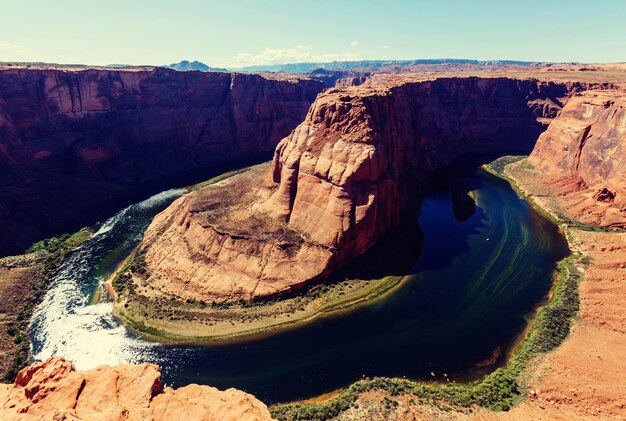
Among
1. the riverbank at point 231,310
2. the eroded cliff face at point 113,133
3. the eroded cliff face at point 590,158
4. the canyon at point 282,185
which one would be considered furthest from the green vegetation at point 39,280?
the eroded cliff face at point 590,158

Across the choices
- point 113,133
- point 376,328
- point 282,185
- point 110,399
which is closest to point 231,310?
point 376,328

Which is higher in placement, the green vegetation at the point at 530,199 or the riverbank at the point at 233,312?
the green vegetation at the point at 530,199

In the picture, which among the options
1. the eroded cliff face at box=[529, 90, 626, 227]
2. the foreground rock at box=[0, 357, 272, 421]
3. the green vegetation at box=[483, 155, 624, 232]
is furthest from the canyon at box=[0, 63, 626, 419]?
the green vegetation at box=[483, 155, 624, 232]

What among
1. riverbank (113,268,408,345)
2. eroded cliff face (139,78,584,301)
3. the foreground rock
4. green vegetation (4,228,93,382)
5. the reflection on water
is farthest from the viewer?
eroded cliff face (139,78,584,301)

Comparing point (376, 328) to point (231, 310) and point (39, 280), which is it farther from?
point (39, 280)

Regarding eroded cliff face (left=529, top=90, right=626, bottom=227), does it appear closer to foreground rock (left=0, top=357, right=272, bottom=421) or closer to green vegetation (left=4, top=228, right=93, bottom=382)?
foreground rock (left=0, top=357, right=272, bottom=421)

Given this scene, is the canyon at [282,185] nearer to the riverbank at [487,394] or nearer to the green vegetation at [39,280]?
the riverbank at [487,394]
